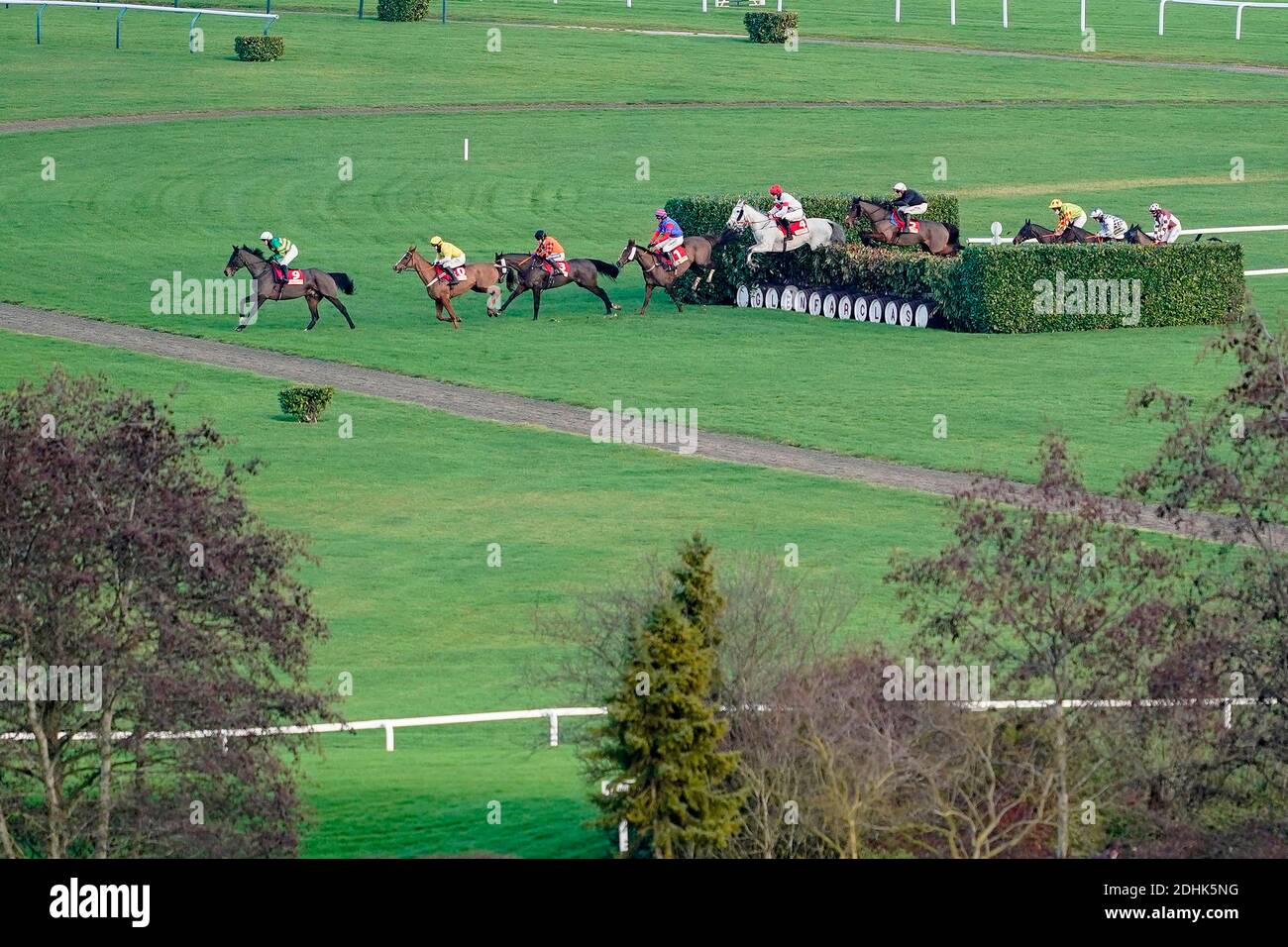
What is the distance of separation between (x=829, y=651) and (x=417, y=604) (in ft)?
26.6

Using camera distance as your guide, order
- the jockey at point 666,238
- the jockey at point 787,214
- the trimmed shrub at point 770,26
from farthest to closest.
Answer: the trimmed shrub at point 770,26, the jockey at point 666,238, the jockey at point 787,214

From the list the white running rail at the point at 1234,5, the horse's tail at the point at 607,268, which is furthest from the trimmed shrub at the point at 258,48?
the horse's tail at the point at 607,268

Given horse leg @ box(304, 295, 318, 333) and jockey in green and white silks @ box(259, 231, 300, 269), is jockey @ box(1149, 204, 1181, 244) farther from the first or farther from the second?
jockey in green and white silks @ box(259, 231, 300, 269)

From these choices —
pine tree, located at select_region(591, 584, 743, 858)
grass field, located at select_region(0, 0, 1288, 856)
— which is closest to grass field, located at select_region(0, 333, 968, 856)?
grass field, located at select_region(0, 0, 1288, 856)

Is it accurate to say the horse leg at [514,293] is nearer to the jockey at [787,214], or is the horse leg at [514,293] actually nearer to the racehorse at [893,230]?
the jockey at [787,214]

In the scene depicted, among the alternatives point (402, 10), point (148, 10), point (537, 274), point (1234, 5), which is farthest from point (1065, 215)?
point (1234, 5)

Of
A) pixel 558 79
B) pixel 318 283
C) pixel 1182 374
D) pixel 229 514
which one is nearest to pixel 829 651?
pixel 229 514

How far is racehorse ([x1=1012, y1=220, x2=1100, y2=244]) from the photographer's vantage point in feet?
162

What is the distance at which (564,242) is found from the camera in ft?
189

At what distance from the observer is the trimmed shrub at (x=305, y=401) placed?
3934 cm

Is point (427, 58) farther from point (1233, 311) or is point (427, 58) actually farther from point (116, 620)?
point (116, 620)

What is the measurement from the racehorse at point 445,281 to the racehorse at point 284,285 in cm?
128

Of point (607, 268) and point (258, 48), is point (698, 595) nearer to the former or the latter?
point (607, 268)
